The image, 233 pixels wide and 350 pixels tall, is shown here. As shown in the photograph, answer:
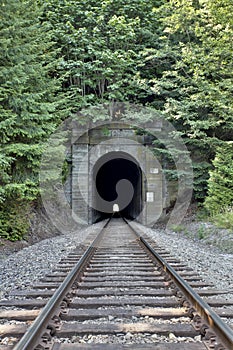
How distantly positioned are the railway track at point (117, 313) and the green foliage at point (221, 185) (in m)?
6.18

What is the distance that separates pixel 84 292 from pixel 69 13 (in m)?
13.8

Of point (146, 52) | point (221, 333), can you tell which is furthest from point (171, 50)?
point (221, 333)

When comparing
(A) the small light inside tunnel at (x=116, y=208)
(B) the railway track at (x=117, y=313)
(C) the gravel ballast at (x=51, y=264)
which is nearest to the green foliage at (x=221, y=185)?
(C) the gravel ballast at (x=51, y=264)

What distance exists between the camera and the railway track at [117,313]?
245 cm

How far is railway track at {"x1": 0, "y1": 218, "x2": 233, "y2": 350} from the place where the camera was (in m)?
2.45

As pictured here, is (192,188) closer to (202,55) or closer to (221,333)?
(202,55)

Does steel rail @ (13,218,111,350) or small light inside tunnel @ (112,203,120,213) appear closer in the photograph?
steel rail @ (13,218,111,350)

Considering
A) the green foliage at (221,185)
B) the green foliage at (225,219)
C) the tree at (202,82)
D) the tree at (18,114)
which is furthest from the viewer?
the tree at (202,82)

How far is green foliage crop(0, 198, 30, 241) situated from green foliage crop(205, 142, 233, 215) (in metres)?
5.91

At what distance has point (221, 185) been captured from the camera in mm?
10602

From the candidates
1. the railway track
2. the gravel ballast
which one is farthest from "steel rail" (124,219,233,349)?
the gravel ballast

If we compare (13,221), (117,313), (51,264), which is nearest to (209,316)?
(117,313)

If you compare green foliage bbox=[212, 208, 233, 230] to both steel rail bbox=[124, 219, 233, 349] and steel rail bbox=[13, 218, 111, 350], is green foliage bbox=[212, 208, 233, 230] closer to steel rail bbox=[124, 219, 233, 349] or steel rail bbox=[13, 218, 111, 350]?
steel rail bbox=[124, 219, 233, 349]

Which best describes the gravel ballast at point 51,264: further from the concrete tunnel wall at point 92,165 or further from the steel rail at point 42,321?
the concrete tunnel wall at point 92,165
